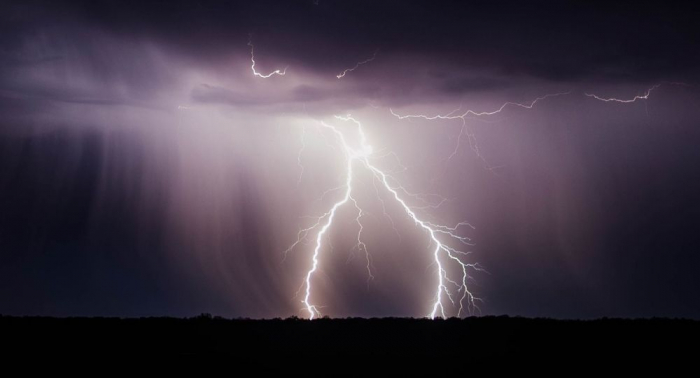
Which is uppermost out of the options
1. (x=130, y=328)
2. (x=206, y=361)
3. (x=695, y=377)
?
(x=130, y=328)

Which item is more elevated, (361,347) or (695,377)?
(361,347)

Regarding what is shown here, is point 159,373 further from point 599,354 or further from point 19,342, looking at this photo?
point 599,354

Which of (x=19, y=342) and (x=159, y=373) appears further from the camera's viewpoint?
(x=19, y=342)

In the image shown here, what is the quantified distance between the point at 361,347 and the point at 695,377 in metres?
5.12

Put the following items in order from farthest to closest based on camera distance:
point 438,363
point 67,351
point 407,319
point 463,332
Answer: point 407,319 → point 463,332 → point 67,351 → point 438,363

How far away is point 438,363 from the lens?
1131cm

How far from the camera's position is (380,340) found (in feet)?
43.5

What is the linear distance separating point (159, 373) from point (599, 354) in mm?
6685

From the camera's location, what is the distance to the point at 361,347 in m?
12.6

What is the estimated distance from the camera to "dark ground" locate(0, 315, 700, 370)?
11586 millimetres

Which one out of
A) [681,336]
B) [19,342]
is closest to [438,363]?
[681,336]

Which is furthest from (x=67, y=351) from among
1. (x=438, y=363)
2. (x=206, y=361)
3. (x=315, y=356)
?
(x=438, y=363)

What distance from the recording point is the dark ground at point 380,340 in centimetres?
1159

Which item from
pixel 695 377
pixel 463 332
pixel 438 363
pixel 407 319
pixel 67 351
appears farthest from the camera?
pixel 407 319
